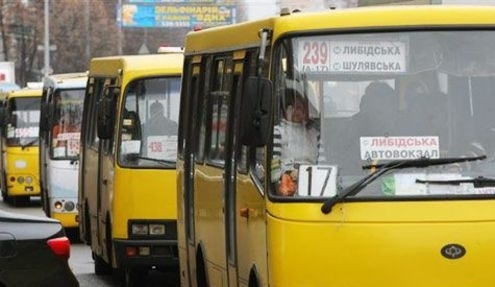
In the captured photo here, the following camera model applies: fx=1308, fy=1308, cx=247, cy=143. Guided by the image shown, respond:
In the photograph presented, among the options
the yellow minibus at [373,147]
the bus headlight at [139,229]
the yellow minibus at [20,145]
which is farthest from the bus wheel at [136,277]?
the yellow minibus at [20,145]

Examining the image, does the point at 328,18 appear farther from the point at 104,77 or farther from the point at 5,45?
the point at 5,45

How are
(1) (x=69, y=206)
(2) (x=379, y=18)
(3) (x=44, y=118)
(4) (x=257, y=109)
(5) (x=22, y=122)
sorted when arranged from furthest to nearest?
(5) (x=22, y=122) < (3) (x=44, y=118) < (1) (x=69, y=206) < (2) (x=379, y=18) < (4) (x=257, y=109)

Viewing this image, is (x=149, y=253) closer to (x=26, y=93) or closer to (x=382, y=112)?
(x=382, y=112)

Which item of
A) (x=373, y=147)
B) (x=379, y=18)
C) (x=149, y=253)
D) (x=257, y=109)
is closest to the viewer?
(x=257, y=109)

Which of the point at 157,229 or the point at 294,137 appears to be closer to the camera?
the point at 294,137

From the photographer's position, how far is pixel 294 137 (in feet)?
24.0

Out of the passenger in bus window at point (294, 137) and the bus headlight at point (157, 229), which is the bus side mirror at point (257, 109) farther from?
the bus headlight at point (157, 229)

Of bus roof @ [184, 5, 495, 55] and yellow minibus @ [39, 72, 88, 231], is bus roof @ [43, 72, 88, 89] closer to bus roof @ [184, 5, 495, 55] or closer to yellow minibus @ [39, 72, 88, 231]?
yellow minibus @ [39, 72, 88, 231]

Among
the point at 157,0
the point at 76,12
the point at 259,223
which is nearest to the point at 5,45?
the point at 76,12

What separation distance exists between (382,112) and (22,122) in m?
22.9

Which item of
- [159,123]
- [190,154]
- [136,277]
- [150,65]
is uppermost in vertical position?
[150,65]

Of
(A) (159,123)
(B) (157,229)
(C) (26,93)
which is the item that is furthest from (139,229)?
(C) (26,93)

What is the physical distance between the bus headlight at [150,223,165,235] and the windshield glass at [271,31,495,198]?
6.03 meters

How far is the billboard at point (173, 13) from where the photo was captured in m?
59.8
